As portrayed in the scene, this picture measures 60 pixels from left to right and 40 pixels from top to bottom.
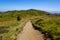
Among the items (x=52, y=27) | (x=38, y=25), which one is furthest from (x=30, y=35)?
(x=38, y=25)

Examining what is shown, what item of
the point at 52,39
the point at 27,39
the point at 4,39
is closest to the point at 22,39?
the point at 27,39

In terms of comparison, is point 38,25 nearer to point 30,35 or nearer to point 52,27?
point 52,27

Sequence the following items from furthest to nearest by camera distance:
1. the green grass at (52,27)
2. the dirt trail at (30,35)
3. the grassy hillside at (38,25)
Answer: the grassy hillside at (38,25), the dirt trail at (30,35), the green grass at (52,27)

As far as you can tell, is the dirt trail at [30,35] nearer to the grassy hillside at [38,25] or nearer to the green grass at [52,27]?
the grassy hillside at [38,25]

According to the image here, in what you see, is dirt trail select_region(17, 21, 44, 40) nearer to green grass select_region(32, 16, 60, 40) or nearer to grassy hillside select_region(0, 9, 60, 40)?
grassy hillside select_region(0, 9, 60, 40)

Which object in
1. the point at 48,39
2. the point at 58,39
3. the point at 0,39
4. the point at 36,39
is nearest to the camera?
the point at 58,39

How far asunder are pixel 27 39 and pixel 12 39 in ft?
6.57

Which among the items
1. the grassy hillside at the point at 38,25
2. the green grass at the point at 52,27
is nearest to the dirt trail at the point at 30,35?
the grassy hillside at the point at 38,25

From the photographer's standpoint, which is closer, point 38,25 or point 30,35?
point 30,35

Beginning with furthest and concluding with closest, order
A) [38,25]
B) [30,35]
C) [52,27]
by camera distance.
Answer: [38,25] → [52,27] → [30,35]

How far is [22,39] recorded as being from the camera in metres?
24.6

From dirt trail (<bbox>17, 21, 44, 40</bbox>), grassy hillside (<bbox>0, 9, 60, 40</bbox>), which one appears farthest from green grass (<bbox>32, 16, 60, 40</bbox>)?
dirt trail (<bbox>17, 21, 44, 40</bbox>)

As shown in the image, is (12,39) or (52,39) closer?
(52,39)

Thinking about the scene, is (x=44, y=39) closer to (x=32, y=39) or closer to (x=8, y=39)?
(x=32, y=39)
